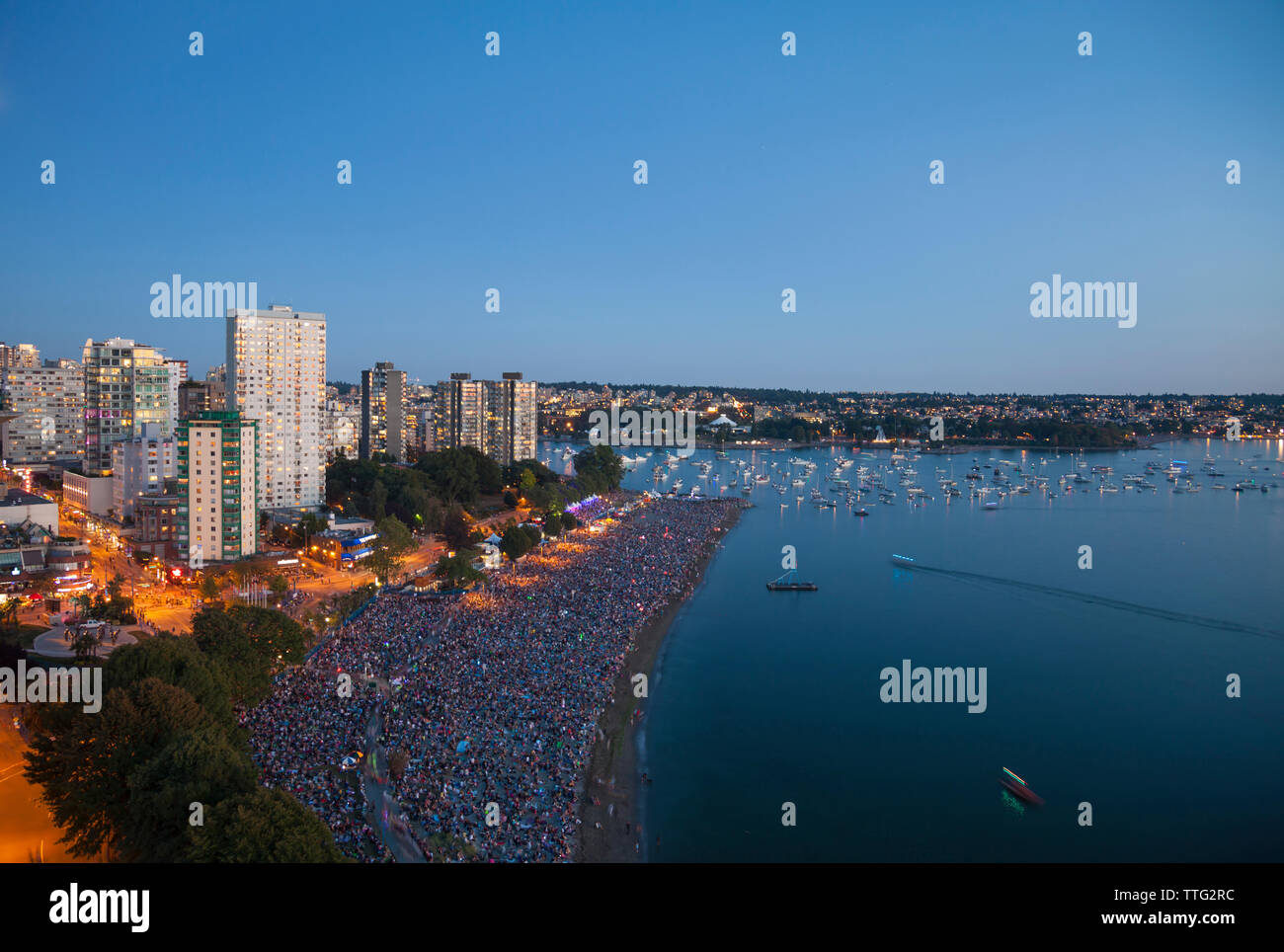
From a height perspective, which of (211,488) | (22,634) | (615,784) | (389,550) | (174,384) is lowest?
(615,784)

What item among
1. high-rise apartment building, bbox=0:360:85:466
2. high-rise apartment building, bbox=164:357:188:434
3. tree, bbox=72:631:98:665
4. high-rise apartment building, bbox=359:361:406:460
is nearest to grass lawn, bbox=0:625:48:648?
tree, bbox=72:631:98:665

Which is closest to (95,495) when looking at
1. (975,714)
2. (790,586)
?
(790,586)

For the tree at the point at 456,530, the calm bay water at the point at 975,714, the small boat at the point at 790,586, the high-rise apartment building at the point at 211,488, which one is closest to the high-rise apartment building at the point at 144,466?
the high-rise apartment building at the point at 211,488

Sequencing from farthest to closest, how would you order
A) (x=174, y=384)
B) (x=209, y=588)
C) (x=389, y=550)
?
(x=174, y=384) → (x=389, y=550) → (x=209, y=588)

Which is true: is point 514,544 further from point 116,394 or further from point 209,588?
point 116,394
